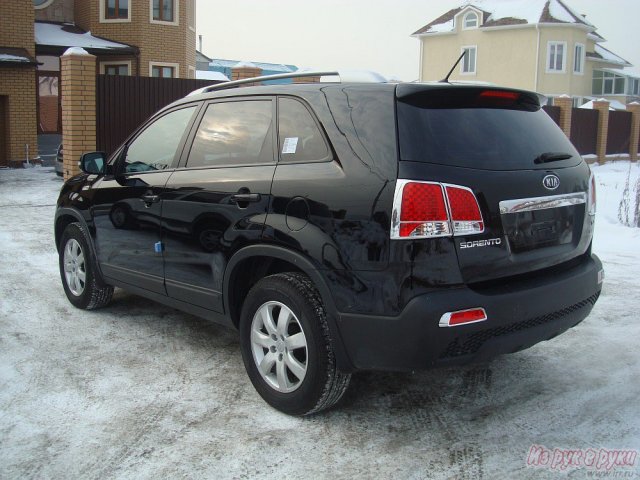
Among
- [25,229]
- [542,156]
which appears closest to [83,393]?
[542,156]

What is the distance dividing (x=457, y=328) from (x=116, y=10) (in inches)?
953

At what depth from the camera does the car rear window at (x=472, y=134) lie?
3230mm

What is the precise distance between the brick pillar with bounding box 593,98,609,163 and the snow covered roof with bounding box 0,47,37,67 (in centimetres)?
2071

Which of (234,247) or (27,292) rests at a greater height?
(234,247)

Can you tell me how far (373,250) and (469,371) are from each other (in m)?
1.62

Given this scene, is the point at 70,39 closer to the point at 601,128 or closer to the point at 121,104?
the point at 121,104

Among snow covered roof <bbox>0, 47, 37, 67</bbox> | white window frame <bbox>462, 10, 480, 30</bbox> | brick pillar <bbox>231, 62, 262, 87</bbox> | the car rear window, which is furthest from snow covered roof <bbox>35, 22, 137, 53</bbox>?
white window frame <bbox>462, 10, 480, 30</bbox>

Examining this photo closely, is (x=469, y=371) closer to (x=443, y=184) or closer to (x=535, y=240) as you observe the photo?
(x=535, y=240)

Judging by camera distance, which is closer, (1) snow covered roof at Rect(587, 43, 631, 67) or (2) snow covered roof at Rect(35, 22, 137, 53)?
(2) snow covered roof at Rect(35, 22, 137, 53)

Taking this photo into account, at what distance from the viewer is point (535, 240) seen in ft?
11.2

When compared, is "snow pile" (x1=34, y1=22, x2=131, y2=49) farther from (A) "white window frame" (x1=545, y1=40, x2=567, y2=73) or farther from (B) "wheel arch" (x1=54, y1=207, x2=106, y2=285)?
(A) "white window frame" (x1=545, y1=40, x2=567, y2=73)

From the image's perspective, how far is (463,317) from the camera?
307 cm

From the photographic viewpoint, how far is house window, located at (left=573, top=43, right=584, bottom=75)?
43.5 meters

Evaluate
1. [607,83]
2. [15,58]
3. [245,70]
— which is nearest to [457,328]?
[245,70]
